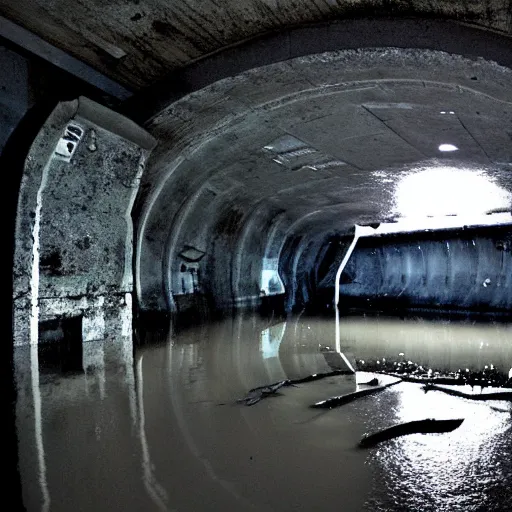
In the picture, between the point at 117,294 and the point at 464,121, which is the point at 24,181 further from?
the point at 464,121

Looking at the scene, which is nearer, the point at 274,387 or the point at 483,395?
the point at 483,395

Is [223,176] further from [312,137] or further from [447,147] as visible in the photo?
[447,147]

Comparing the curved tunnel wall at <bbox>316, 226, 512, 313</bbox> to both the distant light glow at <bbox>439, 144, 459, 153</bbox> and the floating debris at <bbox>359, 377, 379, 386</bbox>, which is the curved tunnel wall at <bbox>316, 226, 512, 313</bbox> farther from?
the floating debris at <bbox>359, 377, 379, 386</bbox>

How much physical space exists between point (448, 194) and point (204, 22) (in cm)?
668

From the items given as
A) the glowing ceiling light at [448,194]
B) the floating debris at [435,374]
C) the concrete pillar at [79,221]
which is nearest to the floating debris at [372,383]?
the floating debris at [435,374]

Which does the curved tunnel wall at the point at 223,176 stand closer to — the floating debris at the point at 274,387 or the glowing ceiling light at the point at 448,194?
the glowing ceiling light at the point at 448,194

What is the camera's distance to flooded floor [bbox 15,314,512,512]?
1686mm

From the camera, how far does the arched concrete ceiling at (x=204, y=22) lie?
11.5ft

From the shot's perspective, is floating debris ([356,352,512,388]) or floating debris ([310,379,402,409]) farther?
floating debris ([356,352,512,388])

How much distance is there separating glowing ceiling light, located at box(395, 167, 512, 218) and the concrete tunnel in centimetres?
9

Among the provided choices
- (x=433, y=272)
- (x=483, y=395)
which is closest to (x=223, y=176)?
(x=483, y=395)

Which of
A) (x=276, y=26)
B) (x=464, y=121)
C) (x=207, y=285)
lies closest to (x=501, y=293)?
(x=207, y=285)

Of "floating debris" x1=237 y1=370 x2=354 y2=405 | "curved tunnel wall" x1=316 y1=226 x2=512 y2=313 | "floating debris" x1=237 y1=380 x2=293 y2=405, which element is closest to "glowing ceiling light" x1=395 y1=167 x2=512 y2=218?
"curved tunnel wall" x1=316 y1=226 x2=512 y2=313

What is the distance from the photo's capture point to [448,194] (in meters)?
9.23
